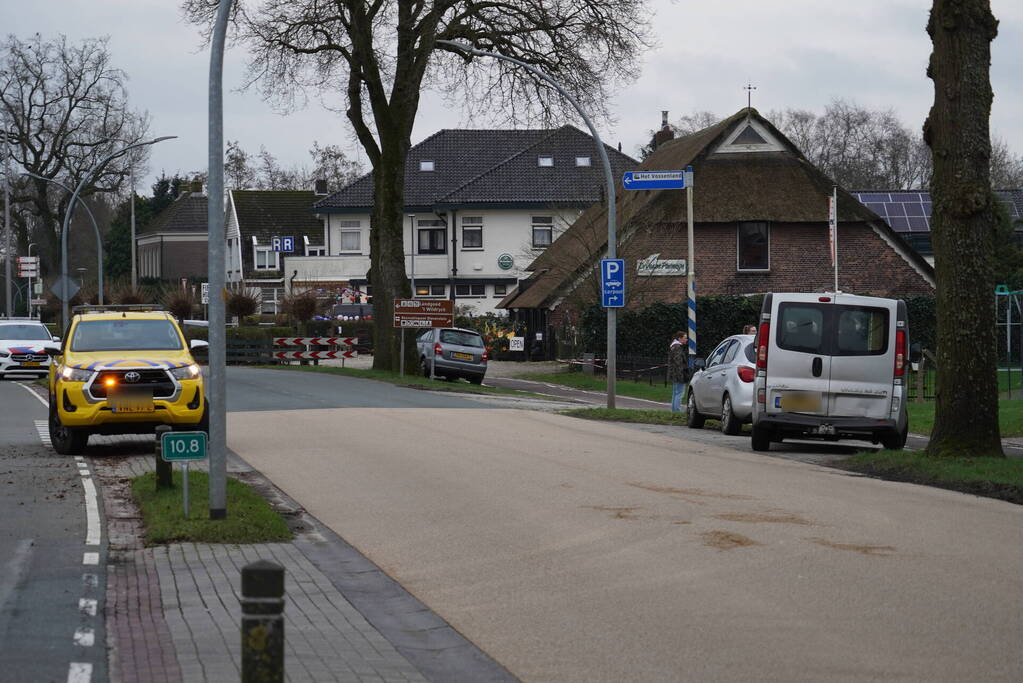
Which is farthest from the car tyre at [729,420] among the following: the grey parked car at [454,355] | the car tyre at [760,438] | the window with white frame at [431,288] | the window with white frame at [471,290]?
the window with white frame at [471,290]

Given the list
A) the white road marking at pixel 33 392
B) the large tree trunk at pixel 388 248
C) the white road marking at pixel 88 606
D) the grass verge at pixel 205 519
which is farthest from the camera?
the large tree trunk at pixel 388 248

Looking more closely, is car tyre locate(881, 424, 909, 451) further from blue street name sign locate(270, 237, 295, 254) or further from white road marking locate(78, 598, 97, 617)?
blue street name sign locate(270, 237, 295, 254)

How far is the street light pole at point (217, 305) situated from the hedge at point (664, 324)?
1336 inches

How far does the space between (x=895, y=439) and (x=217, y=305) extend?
1040 cm

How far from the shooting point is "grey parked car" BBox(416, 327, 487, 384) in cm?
4134

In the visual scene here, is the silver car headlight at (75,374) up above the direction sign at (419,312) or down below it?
below

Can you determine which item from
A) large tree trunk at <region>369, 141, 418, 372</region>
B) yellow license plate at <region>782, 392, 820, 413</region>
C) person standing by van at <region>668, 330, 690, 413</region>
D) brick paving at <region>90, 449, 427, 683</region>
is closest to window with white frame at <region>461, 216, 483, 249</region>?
large tree trunk at <region>369, 141, 418, 372</region>

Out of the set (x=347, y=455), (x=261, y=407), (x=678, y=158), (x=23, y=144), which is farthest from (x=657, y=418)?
(x=23, y=144)

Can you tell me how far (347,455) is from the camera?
56.0 ft

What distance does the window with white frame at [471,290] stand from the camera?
72.4 metres

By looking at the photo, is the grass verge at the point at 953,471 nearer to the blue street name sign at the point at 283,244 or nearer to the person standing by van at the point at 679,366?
the person standing by van at the point at 679,366

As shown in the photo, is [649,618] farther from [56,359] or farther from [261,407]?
[261,407]

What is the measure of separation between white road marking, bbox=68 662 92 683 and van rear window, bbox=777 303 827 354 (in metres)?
12.7

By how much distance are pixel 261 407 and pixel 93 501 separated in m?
13.3
